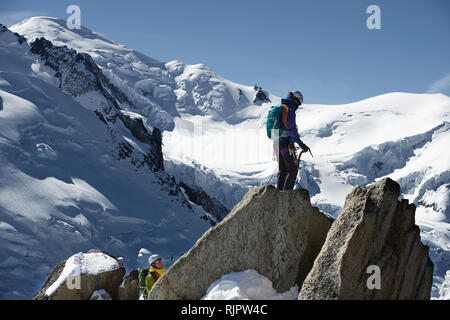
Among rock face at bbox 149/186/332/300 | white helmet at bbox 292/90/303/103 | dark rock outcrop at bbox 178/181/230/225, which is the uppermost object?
dark rock outcrop at bbox 178/181/230/225

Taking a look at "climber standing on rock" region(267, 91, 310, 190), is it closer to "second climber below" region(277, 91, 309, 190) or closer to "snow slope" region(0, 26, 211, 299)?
"second climber below" region(277, 91, 309, 190)

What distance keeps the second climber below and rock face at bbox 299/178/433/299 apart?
2135mm

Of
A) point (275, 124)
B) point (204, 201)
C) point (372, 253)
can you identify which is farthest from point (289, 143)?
point (204, 201)

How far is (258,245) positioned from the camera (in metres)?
9.76

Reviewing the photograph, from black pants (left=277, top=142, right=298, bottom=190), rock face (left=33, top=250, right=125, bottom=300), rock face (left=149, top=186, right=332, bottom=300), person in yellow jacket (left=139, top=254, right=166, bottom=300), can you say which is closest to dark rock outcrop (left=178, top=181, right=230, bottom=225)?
person in yellow jacket (left=139, top=254, right=166, bottom=300)

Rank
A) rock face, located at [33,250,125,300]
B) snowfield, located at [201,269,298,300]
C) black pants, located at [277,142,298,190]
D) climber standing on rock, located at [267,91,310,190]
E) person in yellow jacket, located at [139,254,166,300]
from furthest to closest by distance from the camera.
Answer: person in yellow jacket, located at [139,254,166,300] → black pants, located at [277,142,298,190] → climber standing on rock, located at [267,91,310,190] → rock face, located at [33,250,125,300] → snowfield, located at [201,269,298,300]

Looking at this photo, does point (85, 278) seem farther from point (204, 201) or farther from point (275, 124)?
point (204, 201)

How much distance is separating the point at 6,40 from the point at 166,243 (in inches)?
2473

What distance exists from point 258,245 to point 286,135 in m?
2.62

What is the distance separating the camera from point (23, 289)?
50375mm

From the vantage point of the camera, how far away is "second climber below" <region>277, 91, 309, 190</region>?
1094 cm

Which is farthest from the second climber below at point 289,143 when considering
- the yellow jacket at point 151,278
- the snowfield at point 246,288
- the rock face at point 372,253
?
the yellow jacket at point 151,278
